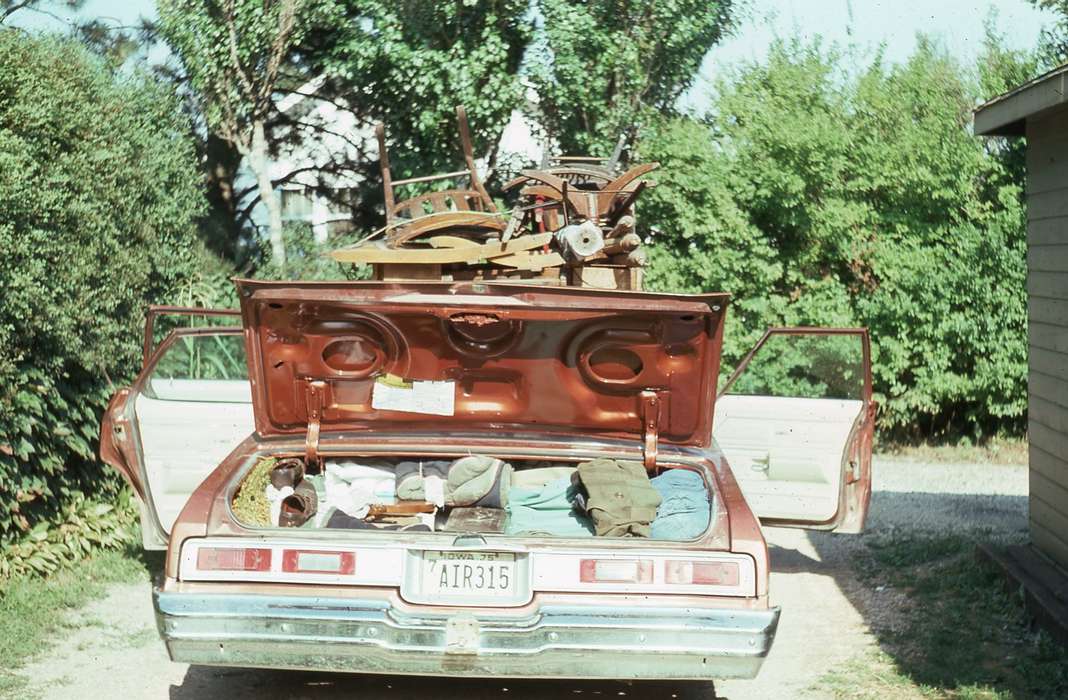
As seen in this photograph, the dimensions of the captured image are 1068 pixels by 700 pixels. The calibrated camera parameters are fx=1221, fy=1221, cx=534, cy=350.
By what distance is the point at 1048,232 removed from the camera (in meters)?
6.76

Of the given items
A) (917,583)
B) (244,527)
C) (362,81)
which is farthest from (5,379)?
(362,81)

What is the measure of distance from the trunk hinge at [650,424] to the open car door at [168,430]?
2139 millimetres

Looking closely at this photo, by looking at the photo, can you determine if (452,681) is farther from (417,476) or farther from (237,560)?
(237,560)

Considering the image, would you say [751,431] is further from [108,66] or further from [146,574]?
[108,66]

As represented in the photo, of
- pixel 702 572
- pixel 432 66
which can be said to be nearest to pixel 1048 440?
pixel 702 572

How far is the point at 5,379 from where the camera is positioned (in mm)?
6535

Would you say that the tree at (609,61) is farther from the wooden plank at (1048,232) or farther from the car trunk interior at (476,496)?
the car trunk interior at (476,496)

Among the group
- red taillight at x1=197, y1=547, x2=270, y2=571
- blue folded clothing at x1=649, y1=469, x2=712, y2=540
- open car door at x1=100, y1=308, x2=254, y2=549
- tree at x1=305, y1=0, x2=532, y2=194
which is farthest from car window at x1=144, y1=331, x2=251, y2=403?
tree at x1=305, y1=0, x2=532, y2=194

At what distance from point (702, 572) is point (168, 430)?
3277mm

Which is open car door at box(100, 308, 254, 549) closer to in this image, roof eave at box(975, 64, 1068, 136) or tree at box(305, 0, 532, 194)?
roof eave at box(975, 64, 1068, 136)

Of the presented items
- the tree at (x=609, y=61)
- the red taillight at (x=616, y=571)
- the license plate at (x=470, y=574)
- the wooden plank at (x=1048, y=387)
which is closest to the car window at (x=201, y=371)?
the license plate at (x=470, y=574)

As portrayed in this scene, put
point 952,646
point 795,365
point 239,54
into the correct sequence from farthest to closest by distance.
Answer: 1. point 239,54
2. point 795,365
3. point 952,646

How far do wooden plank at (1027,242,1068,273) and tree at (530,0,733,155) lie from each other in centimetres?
703

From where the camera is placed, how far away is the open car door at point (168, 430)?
244 inches
